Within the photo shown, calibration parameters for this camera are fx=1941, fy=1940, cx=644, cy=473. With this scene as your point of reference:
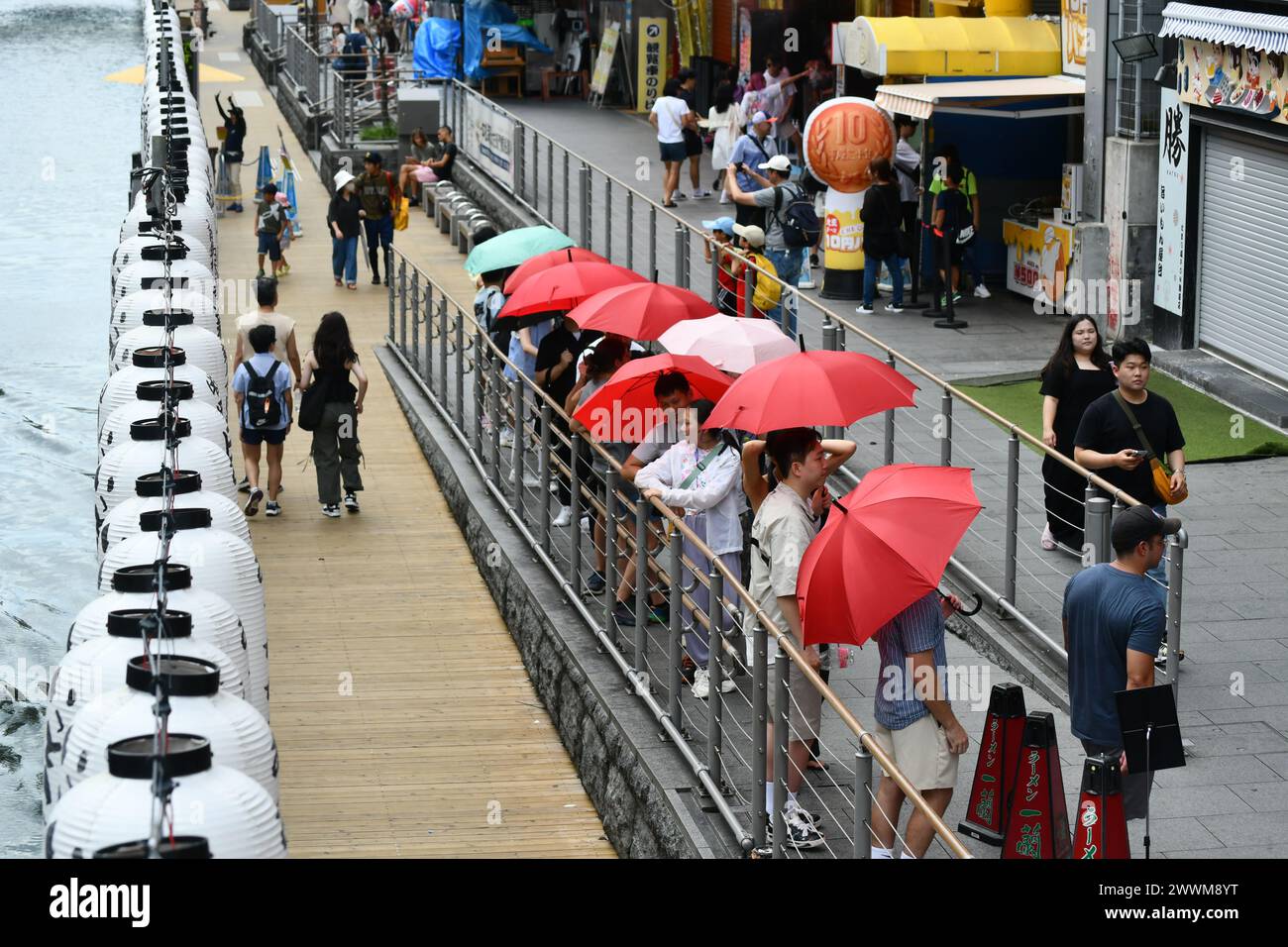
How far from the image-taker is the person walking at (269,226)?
25.7 metres

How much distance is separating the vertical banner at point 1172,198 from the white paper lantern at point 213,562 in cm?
1092

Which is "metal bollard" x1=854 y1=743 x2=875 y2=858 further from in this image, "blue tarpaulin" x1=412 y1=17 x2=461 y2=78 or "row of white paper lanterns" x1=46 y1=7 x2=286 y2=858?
"blue tarpaulin" x1=412 y1=17 x2=461 y2=78

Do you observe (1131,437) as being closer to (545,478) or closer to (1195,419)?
(545,478)

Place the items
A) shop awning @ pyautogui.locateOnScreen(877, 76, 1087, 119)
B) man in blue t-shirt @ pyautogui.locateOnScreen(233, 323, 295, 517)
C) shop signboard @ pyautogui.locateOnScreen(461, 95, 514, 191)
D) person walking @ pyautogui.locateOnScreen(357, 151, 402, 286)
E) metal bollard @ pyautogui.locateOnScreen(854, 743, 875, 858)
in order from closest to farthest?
metal bollard @ pyautogui.locateOnScreen(854, 743, 875, 858) → man in blue t-shirt @ pyautogui.locateOnScreen(233, 323, 295, 517) → shop awning @ pyautogui.locateOnScreen(877, 76, 1087, 119) → person walking @ pyautogui.locateOnScreen(357, 151, 402, 286) → shop signboard @ pyautogui.locateOnScreen(461, 95, 514, 191)

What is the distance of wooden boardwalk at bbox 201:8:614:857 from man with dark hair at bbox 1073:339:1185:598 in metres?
3.24

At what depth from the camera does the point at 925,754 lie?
730 cm

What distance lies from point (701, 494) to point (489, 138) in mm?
19858

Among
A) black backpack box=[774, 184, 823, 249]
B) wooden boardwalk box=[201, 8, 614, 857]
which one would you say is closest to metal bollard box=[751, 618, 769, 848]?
wooden boardwalk box=[201, 8, 614, 857]

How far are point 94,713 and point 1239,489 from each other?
9153mm

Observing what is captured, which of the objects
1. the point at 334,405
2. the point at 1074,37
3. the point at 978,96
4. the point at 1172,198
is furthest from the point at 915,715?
the point at 1074,37

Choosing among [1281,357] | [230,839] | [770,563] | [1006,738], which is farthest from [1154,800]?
[1281,357]

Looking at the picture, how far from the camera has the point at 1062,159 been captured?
19984 millimetres

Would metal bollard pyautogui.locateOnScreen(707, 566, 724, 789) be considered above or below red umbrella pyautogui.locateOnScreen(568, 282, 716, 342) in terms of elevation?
below

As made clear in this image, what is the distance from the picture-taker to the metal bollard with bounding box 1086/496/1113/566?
934 cm
